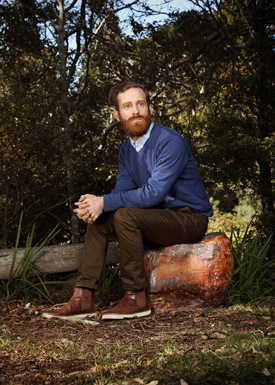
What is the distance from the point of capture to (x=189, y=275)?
3316 millimetres

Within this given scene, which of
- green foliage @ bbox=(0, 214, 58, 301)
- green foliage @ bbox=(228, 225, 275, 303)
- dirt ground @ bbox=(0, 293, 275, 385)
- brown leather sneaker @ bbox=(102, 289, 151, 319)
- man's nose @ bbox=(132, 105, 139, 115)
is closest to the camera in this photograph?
dirt ground @ bbox=(0, 293, 275, 385)

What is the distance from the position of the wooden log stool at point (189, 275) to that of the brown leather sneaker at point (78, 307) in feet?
1.52

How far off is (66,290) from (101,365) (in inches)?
78.1

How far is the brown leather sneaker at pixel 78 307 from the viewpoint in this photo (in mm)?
3146

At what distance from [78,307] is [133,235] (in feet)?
2.18

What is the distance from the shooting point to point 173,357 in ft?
7.13

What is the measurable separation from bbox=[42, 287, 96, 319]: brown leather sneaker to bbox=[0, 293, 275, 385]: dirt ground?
71 millimetres

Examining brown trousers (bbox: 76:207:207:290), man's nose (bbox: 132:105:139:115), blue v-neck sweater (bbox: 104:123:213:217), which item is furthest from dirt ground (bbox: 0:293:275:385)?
man's nose (bbox: 132:105:139:115)

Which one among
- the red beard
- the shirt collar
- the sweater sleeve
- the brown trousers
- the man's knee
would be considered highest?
the red beard

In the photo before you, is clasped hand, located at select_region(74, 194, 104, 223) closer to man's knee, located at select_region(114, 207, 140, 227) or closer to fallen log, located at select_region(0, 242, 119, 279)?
man's knee, located at select_region(114, 207, 140, 227)

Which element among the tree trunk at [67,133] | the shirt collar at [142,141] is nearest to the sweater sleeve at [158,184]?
the shirt collar at [142,141]

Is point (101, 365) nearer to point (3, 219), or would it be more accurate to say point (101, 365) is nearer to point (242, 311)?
point (242, 311)

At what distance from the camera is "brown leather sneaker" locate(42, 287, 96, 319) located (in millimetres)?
3146

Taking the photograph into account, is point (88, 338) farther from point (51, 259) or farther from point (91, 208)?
point (51, 259)
